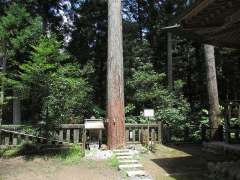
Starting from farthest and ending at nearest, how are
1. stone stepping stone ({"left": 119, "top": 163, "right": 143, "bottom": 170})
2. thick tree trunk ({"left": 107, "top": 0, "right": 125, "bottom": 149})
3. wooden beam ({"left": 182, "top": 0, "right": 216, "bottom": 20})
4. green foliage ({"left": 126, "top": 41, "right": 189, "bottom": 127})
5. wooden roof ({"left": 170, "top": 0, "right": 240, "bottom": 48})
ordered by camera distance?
green foliage ({"left": 126, "top": 41, "right": 189, "bottom": 127})
thick tree trunk ({"left": 107, "top": 0, "right": 125, "bottom": 149})
stone stepping stone ({"left": 119, "top": 163, "right": 143, "bottom": 170})
wooden roof ({"left": 170, "top": 0, "right": 240, "bottom": 48})
wooden beam ({"left": 182, "top": 0, "right": 216, "bottom": 20})

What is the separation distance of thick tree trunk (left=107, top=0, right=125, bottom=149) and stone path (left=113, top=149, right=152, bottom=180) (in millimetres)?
775

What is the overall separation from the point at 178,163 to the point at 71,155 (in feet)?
11.3

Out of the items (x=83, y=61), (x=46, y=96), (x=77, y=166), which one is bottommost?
(x=77, y=166)

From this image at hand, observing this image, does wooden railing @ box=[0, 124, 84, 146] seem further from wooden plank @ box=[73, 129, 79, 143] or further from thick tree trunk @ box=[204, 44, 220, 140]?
thick tree trunk @ box=[204, 44, 220, 140]

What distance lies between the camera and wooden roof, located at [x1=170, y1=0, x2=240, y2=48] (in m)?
6.91

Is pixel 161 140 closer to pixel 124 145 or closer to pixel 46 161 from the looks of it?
pixel 124 145

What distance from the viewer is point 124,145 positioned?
12.1m

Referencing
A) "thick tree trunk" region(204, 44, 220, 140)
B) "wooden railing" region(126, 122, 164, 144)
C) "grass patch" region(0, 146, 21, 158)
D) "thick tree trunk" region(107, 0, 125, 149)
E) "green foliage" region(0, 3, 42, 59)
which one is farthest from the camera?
"green foliage" region(0, 3, 42, 59)

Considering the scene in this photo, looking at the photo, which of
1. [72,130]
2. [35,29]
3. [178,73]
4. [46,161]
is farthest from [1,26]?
[178,73]

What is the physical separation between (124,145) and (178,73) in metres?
12.9

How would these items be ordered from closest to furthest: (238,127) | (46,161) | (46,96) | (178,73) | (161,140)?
(46,161), (238,127), (46,96), (161,140), (178,73)

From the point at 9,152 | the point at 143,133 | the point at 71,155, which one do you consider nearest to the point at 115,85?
the point at 143,133

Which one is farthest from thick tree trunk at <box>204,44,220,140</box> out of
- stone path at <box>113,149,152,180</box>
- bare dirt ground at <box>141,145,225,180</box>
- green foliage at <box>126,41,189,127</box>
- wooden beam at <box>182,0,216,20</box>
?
wooden beam at <box>182,0,216,20</box>

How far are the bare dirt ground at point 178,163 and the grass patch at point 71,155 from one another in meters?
2.06
